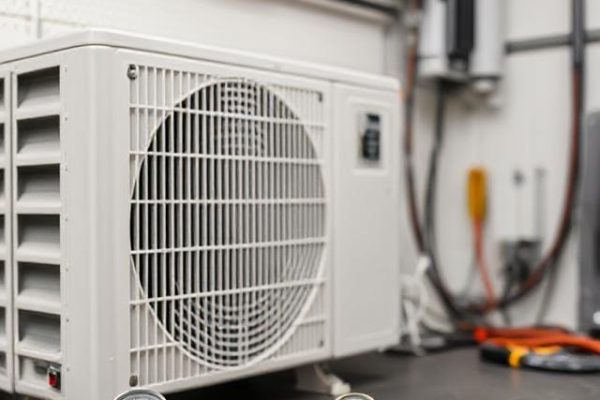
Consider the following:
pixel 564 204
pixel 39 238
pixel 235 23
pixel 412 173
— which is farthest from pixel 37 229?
pixel 564 204

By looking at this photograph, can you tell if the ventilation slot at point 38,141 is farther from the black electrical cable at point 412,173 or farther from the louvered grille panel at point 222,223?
the black electrical cable at point 412,173

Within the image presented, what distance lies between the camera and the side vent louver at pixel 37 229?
1.05 meters

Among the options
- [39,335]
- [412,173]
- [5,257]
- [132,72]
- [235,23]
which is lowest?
[39,335]

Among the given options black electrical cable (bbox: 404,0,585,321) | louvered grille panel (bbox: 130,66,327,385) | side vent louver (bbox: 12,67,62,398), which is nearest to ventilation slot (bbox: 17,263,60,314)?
side vent louver (bbox: 12,67,62,398)

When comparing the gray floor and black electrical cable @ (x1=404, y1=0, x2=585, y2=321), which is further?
black electrical cable @ (x1=404, y1=0, x2=585, y2=321)

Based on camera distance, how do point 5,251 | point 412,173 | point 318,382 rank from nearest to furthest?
point 5,251, point 318,382, point 412,173

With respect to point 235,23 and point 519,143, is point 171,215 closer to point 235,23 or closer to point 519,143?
point 235,23

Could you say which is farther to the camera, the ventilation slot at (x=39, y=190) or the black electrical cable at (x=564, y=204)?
the black electrical cable at (x=564, y=204)

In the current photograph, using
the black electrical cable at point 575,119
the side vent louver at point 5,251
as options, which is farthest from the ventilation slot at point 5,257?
the black electrical cable at point 575,119

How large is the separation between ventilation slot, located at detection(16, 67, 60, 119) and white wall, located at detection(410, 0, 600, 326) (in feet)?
4.14

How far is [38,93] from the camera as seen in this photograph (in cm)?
109

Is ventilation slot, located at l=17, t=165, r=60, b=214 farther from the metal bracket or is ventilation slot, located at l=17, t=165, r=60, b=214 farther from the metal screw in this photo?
the metal bracket

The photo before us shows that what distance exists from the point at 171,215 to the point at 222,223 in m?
0.10

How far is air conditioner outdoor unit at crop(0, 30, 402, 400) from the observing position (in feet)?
3.23
